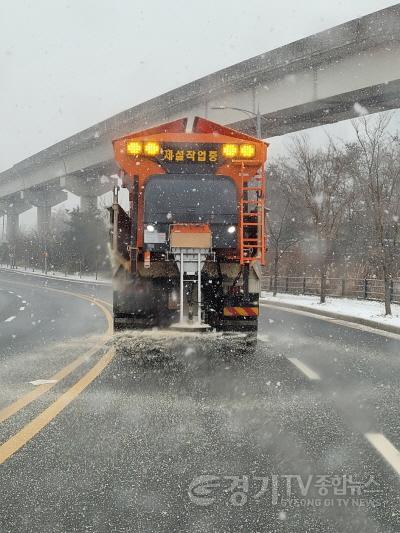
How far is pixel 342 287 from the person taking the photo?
97.4 ft

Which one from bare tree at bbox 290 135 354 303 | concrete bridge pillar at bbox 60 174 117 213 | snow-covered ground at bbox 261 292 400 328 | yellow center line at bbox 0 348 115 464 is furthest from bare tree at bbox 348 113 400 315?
concrete bridge pillar at bbox 60 174 117 213

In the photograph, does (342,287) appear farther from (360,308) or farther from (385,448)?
(385,448)

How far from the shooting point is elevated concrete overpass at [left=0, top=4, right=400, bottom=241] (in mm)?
23062

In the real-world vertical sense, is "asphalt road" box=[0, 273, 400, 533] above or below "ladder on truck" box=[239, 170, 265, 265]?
below

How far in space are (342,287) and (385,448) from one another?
81.8ft

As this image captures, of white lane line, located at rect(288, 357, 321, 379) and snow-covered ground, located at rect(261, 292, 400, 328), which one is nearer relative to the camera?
white lane line, located at rect(288, 357, 321, 379)

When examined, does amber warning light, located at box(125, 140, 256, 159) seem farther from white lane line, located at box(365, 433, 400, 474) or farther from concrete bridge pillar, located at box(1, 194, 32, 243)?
concrete bridge pillar, located at box(1, 194, 32, 243)

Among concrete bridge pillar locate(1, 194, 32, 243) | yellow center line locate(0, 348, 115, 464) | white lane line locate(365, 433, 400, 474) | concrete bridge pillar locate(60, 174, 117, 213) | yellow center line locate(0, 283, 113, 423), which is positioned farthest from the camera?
concrete bridge pillar locate(1, 194, 32, 243)

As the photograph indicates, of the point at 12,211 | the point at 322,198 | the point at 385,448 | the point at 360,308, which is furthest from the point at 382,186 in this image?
the point at 12,211

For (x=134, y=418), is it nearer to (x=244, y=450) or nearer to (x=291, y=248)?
(x=244, y=450)

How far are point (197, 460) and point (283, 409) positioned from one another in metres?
2.01

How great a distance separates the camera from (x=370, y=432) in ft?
18.9

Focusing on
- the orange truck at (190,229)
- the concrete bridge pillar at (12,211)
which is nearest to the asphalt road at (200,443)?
the orange truck at (190,229)

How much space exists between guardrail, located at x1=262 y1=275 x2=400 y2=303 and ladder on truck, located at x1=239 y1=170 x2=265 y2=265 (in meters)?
12.7
